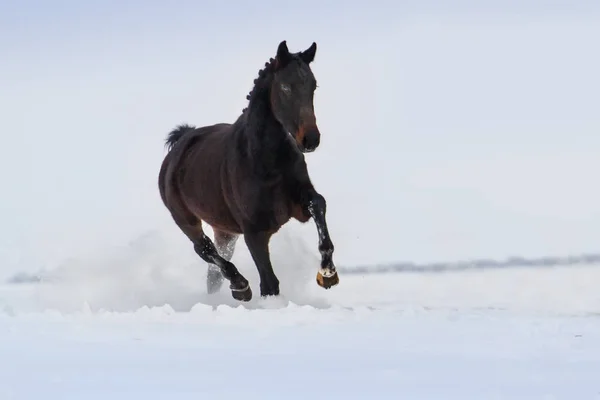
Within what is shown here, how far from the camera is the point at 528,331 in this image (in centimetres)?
434

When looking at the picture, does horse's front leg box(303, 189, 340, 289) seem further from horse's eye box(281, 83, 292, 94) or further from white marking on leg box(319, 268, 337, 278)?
horse's eye box(281, 83, 292, 94)

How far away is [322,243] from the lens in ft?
20.8

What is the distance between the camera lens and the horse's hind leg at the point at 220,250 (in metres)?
8.61

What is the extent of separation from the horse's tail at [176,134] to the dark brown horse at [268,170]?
1.56 meters

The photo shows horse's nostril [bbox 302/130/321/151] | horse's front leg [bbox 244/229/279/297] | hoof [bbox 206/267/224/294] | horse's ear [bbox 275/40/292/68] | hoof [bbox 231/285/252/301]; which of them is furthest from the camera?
hoof [bbox 206/267/224/294]

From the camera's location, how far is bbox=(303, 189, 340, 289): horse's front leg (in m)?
6.23

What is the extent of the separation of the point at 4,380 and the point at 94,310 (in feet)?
15.0

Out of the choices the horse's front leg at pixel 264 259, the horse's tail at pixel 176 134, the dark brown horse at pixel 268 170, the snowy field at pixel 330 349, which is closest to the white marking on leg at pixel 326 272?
the dark brown horse at pixel 268 170

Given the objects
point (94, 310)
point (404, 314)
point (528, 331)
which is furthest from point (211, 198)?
point (528, 331)

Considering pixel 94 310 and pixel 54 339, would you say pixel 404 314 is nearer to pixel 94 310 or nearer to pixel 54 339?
pixel 54 339

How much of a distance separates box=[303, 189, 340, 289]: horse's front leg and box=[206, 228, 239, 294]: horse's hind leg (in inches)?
86.8

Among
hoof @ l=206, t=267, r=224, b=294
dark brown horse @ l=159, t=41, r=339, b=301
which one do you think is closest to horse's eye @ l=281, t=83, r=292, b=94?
dark brown horse @ l=159, t=41, r=339, b=301

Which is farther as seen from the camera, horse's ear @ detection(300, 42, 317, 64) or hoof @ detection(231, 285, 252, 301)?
hoof @ detection(231, 285, 252, 301)

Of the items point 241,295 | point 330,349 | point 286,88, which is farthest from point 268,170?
point 330,349
